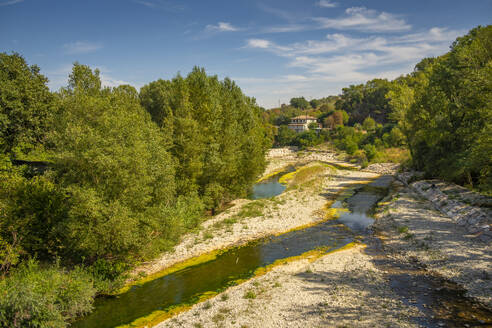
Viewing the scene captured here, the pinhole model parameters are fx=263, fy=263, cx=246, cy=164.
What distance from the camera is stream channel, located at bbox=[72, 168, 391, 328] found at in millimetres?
17383

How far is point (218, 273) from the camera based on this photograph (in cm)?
2202

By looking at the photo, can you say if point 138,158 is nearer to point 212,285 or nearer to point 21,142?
point 212,285

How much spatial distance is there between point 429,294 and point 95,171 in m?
24.1

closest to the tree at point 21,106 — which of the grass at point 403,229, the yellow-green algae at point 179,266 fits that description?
the yellow-green algae at point 179,266

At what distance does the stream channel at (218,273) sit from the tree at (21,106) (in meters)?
19.6

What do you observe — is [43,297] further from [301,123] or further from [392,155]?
[301,123]

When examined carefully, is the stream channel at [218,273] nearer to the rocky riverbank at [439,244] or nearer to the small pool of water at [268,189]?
the rocky riverbank at [439,244]

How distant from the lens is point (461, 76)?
38500 mm

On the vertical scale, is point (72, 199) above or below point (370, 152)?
above

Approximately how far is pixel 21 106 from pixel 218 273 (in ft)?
90.5

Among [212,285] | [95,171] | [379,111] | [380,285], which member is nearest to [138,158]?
[95,171]

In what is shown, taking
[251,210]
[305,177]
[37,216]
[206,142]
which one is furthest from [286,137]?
[37,216]

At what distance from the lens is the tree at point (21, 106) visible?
27453mm

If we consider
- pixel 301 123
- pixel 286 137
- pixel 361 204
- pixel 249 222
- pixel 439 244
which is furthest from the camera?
pixel 301 123
